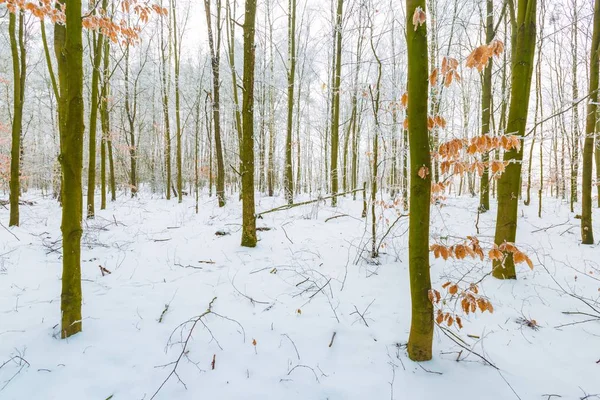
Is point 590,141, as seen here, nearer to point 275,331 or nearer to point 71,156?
point 275,331

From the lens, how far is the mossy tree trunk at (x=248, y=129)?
4992 mm

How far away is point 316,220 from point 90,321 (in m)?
5.40

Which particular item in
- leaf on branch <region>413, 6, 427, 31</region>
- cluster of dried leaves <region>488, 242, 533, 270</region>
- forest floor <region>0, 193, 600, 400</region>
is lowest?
forest floor <region>0, 193, 600, 400</region>

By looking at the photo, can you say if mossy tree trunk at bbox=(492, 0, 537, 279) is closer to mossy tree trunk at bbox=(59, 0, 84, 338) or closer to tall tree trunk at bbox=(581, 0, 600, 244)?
tall tree trunk at bbox=(581, 0, 600, 244)

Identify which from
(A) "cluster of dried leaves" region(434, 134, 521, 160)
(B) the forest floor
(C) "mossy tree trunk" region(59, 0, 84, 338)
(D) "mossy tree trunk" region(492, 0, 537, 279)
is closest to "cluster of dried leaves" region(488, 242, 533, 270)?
(B) the forest floor

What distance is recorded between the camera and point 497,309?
3.27 metres

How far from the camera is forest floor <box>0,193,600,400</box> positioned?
2.12 m

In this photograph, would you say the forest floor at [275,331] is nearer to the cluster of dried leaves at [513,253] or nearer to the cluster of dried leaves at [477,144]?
the cluster of dried leaves at [513,253]

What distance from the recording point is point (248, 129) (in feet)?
16.5

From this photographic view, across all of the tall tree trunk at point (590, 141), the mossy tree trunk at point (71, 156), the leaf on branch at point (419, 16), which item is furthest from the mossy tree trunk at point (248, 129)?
the tall tree trunk at point (590, 141)

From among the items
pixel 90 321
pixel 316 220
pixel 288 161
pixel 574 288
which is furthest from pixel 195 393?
pixel 288 161

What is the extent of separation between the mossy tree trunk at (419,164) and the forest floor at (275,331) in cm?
63

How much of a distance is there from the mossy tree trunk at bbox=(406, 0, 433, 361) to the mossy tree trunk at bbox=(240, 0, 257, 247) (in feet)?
11.3

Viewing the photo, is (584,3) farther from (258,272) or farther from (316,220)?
(258,272)
